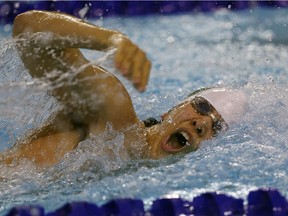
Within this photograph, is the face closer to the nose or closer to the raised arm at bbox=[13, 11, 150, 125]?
the nose

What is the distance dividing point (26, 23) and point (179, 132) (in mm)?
531

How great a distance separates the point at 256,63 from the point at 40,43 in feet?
6.12

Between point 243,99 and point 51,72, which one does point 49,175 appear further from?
point 243,99

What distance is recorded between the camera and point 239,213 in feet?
5.66

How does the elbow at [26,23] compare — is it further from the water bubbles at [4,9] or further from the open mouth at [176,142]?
the water bubbles at [4,9]

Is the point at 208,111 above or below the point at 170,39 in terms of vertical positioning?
above

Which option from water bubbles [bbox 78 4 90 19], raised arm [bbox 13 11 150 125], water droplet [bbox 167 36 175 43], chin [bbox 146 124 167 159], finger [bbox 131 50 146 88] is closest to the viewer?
finger [bbox 131 50 146 88]

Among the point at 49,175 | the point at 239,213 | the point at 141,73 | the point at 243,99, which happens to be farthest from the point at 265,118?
the point at 141,73

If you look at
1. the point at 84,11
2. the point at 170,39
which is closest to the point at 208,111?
the point at 170,39

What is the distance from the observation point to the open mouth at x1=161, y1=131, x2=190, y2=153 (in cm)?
193

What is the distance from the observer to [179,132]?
193 centimetres

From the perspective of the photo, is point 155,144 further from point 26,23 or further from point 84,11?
point 84,11

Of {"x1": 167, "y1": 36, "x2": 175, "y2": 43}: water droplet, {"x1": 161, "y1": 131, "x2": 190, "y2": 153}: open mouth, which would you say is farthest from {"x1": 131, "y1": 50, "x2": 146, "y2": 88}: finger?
{"x1": 167, "y1": 36, "x2": 175, "y2": 43}: water droplet

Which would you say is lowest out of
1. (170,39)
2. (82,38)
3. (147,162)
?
(170,39)
